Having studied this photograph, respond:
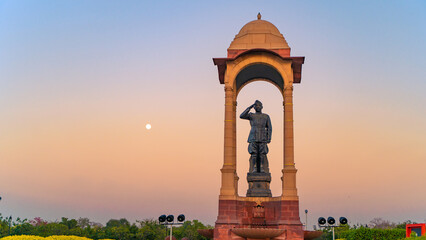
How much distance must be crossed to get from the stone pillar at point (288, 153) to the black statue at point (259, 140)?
1639 millimetres

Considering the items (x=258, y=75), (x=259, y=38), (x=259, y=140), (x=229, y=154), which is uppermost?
(x=259, y=38)

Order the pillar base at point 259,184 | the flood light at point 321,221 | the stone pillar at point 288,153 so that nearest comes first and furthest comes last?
1. the stone pillar at point 288,153
2. the flood light at point 321,221
3. the pillar base at point 259,184

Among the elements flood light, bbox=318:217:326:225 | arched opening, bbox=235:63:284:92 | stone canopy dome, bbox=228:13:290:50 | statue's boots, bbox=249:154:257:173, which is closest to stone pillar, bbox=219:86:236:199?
statue's boots, bbox=249:154:257:173

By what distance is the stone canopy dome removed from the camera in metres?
20.6

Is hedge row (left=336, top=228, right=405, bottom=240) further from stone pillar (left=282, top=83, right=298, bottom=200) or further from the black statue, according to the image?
stone pillar (left=282, top=83, right=298, bottom=200)

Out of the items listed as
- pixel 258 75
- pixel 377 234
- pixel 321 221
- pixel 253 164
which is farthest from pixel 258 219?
pixel 377 234

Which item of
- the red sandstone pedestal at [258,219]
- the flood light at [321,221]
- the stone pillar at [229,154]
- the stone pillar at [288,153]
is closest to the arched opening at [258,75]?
the stone pillar at [288,153]

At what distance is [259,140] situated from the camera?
20641 mm

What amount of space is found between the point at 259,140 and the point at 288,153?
2.14 metres

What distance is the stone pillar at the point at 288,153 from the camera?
60.3 ft

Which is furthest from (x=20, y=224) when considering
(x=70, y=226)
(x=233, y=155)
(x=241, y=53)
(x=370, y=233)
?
(x=370, y=233)

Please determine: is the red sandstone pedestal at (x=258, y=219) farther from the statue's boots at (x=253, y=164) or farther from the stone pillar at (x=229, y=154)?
the statue's boots at (x=253, y=164)

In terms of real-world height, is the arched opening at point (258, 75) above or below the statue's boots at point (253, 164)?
above

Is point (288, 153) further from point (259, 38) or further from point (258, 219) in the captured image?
point (259, 38)
